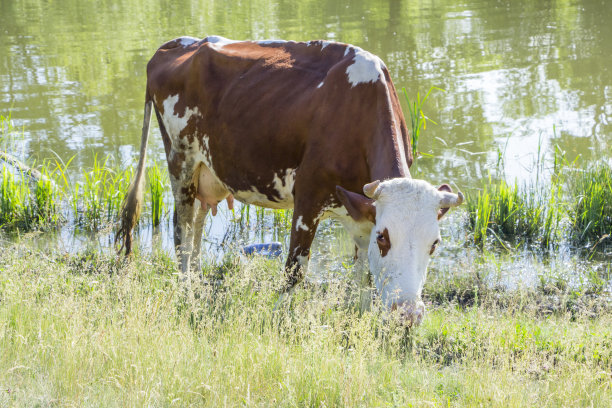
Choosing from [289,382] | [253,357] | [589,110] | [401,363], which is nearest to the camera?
[289,382]

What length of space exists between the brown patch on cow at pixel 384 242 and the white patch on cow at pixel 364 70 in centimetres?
143

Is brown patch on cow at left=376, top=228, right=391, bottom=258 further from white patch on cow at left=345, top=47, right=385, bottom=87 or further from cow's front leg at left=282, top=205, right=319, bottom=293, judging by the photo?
white patch on cow at left=345, top=47, right=385, bottom=87

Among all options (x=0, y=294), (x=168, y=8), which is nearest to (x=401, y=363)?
(x=0, y=294)

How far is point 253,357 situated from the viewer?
4168mm

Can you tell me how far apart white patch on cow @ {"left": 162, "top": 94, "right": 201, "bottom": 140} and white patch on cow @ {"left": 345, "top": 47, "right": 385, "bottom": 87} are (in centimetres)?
175

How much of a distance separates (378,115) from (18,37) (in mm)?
17657

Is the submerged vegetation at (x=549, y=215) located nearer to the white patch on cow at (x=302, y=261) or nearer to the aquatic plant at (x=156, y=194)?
the white patch on cow at (x=302, y=261)

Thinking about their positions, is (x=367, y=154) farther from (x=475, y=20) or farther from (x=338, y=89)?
(x=475, y=20)

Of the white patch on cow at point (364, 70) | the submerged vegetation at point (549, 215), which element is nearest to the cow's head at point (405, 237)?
the white patch on cow at point (364, 70)

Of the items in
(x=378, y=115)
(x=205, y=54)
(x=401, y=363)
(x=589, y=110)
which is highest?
(x=205, y=54)

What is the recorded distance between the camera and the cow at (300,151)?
4.53 meters

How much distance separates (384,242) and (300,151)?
148cm

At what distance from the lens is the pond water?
10.8 m

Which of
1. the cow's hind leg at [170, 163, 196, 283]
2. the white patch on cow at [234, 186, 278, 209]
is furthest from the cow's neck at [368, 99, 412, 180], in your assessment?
the cow's hind leg at [170, 163, 196, 283]
